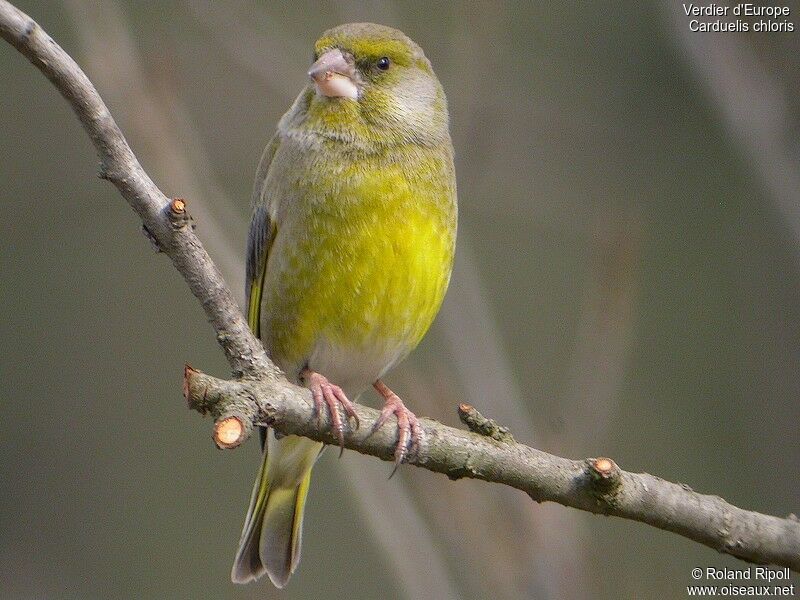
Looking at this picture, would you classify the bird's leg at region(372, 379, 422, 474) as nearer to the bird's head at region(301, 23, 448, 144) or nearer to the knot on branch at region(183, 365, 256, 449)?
the knot on branch at region(183, 365, 256, 449)

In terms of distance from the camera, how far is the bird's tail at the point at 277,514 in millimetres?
4219

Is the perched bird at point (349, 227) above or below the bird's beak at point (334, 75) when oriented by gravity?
below

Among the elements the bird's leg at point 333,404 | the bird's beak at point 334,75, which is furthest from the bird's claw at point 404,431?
the bird's beak at point 334,75

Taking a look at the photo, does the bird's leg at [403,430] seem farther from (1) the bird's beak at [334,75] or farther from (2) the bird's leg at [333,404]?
(1) the bird's beak at [334,75]

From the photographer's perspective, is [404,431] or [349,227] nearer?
[404,431]

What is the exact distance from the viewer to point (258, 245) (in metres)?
4.04

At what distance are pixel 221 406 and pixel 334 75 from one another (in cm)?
161

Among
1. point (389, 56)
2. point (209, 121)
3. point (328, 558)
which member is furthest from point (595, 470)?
point (328, 558)

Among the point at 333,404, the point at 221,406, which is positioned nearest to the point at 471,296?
the point at 333,404

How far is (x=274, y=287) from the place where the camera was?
12.9 feet

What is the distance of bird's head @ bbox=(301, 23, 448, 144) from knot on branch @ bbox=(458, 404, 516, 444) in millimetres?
1209

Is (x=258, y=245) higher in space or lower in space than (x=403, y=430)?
higher

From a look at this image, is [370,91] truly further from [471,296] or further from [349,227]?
[471,296]

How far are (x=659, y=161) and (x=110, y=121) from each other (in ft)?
17.6
